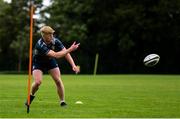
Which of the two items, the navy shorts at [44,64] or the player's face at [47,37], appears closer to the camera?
the player's face at [47,37]

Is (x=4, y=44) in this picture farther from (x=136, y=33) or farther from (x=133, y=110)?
(x=133, y=110)

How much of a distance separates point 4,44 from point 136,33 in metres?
19.9

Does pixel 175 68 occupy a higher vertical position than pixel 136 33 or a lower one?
lower

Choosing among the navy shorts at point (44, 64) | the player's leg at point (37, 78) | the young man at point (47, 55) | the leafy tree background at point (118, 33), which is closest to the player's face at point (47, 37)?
the young man at point (47, 55)

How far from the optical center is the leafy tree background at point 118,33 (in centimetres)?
6488

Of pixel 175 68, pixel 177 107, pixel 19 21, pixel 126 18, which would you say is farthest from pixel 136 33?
pixel 177 107

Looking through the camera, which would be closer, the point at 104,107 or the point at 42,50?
the point at 42,50

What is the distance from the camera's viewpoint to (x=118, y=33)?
67.1 m

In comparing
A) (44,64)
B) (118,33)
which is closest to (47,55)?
(44,64)

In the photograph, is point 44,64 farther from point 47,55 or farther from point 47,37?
point 47,55

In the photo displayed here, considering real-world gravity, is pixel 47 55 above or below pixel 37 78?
above

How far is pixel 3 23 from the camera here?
2960 inches

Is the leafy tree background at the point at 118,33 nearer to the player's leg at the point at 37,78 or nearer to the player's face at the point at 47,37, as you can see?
the player's leg at the point at 37,78

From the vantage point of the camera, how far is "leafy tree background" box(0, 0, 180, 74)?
64.9 m
